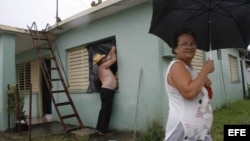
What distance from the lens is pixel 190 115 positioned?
2047mm

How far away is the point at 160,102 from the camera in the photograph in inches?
223

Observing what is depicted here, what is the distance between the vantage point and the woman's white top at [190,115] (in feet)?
6.72

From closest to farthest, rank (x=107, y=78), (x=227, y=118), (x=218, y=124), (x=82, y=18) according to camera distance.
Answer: (x=107, y=78), (x=218, y=124), (x=82, y=18), (x=227, y=118)

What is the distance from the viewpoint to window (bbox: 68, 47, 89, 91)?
782 centimetres

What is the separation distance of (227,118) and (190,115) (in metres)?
6.01

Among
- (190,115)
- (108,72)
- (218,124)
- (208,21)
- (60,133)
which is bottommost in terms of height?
(60,133)

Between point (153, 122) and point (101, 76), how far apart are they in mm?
1932

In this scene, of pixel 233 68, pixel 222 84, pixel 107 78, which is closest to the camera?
pixel 107 78

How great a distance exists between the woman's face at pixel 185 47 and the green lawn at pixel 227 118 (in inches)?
146

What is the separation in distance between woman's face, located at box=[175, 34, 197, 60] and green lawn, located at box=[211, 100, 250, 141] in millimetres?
3721

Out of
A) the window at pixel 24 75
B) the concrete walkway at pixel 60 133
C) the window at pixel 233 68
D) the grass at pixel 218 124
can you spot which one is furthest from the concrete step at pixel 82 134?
the window at pixel 233 68

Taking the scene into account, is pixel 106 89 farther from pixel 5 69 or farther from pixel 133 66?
pixel 5 69

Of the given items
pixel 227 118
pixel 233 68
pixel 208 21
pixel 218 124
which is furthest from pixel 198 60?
pixel 233 68

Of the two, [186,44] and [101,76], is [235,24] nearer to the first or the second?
[186,44]
